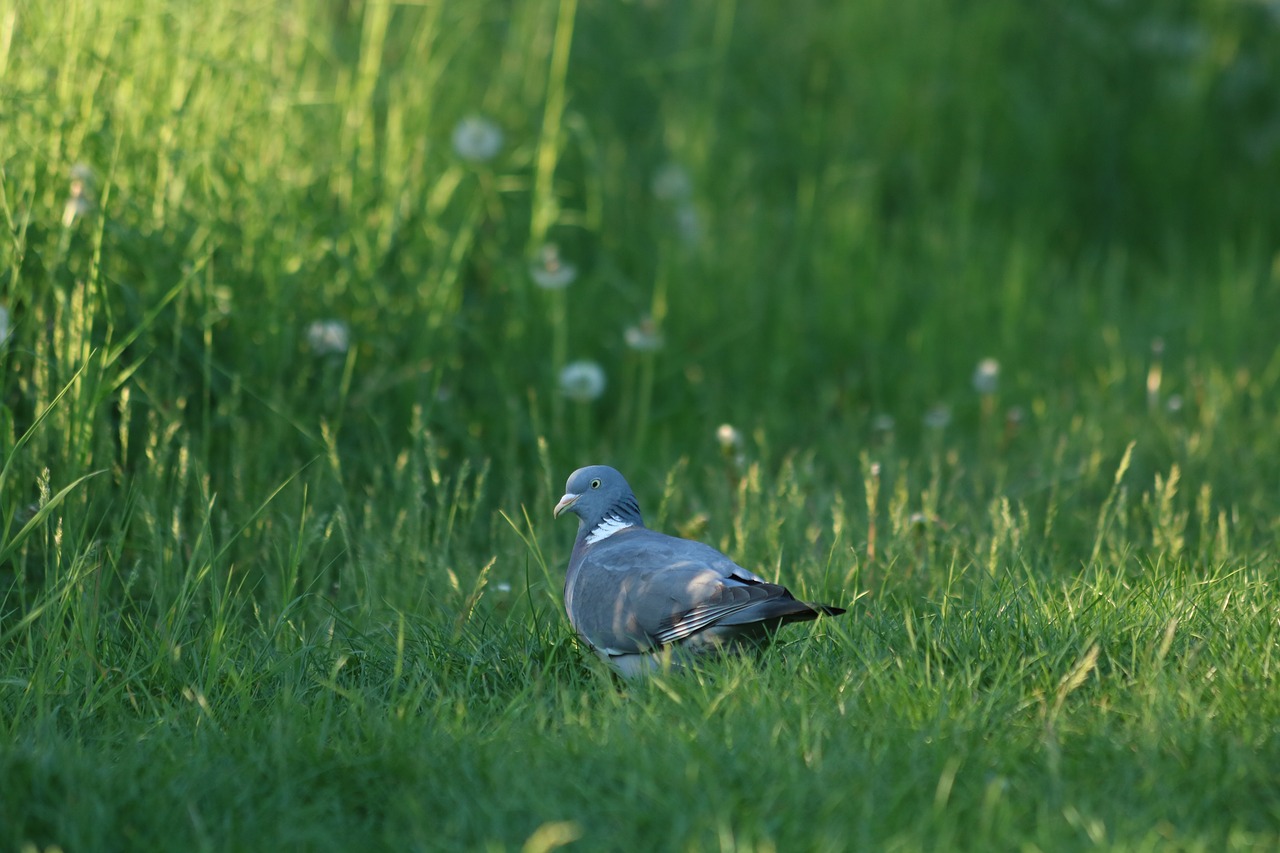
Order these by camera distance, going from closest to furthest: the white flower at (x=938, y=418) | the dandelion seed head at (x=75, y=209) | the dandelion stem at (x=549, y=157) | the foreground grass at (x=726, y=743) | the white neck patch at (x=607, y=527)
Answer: the foreground grass at (x=726, y=743)
the white neck patch at (x=607, y=527)
the dandelion seed head at (x=75, y=209)
the white flower at (x=938, y=418)
the dandelion stem at (x=549, y=157)

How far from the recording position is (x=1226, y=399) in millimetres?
4926

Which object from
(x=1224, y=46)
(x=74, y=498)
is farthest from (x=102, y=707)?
(x=1224, y=46)

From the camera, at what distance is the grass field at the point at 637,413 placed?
2.37 metres

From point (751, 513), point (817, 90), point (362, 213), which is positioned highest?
point (817, 90)

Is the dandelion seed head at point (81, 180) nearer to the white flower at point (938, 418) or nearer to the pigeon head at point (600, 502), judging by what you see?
the pigeon head at point (600, 502)

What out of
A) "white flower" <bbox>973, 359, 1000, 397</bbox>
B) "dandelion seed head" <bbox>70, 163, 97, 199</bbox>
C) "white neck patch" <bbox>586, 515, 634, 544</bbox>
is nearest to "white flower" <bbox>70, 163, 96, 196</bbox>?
"dandelion seed head" <bbox>70, 163, 97, 199</bbox>

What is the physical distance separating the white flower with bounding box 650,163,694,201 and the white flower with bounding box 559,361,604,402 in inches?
67.1

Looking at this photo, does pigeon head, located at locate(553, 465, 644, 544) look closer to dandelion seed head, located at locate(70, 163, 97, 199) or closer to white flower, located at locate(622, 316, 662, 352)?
white flower, located at locate(622, 316, 662, 352)

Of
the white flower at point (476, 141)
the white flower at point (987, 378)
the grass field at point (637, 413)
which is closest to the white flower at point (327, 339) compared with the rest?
the grass field at point (637, 413)

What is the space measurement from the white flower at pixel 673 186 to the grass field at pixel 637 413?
0.05 ft

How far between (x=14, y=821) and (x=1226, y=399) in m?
4.19

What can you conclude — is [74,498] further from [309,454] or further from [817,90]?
[817,90]

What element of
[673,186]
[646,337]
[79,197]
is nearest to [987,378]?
[646,337]

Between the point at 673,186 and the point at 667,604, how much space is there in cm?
373
